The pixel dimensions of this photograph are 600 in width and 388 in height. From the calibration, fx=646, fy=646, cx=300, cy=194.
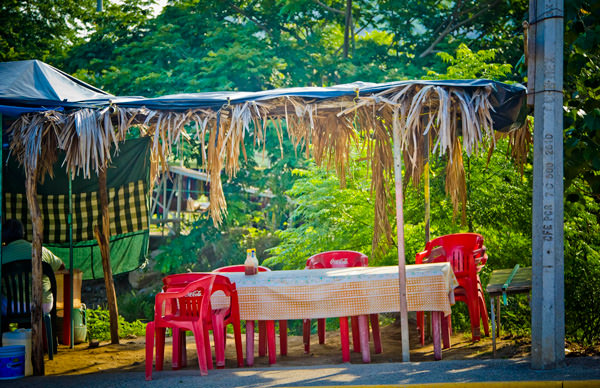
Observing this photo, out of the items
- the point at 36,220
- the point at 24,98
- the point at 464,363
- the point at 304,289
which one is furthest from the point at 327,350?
the point at 24,98

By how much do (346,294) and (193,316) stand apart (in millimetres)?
1505

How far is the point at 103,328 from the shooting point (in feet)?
34.5

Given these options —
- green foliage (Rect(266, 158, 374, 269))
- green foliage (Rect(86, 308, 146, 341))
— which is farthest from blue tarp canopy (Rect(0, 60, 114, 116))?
green foliage (Rect(266, 158, 374, 269))

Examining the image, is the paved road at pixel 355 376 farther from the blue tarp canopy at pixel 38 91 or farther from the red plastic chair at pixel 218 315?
the blue tarp canopy at pixel 38 91

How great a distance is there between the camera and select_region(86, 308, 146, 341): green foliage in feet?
32.8

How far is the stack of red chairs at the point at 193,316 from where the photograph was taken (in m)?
6.05

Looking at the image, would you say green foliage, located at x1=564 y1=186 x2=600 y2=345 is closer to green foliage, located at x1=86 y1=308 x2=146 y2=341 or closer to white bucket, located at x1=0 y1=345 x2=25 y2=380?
white bucket, located at x1=0 y1=345 x2=25 y2=380

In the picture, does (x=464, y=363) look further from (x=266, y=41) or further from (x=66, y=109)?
(x=266, y=41)

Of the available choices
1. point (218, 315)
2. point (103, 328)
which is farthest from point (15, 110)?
point (103, 328)

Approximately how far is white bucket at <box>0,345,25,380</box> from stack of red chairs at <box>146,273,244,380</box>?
134 centimetres

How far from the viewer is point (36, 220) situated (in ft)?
21.9

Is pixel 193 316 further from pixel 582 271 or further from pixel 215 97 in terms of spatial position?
pixel 582 271

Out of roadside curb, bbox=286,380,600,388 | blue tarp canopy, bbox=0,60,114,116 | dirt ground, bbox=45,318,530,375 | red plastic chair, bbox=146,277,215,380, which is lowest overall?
dirt ground, bbox=45,318,530,375

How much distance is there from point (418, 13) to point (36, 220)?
1624 centimetres
